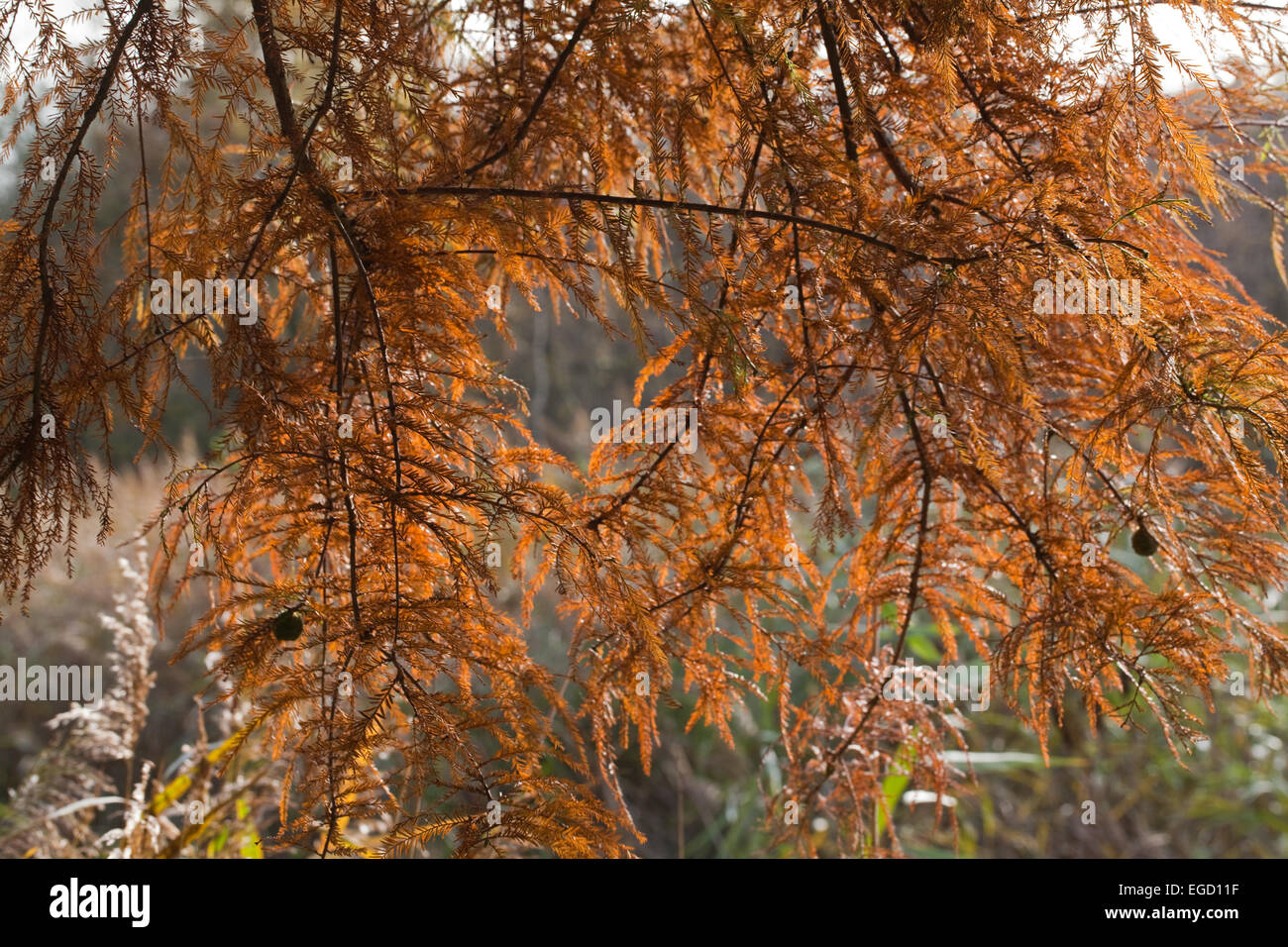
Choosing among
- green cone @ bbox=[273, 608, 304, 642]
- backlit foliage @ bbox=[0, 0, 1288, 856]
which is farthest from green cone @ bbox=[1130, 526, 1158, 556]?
green cone @ bbox=[273, 608, 304, 642]

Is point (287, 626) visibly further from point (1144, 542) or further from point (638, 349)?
point (1144, 542)

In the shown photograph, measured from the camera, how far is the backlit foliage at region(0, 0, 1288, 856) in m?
0.96

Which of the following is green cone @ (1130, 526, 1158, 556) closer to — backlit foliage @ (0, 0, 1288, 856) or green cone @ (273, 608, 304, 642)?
backlit foliage @ (0, 0, 1288, 856)

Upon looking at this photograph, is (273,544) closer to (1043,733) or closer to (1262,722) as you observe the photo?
(1043,733)

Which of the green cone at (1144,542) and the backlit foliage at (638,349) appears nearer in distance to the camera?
the backlit foliage at (638,349)

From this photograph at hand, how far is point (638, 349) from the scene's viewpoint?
104cm

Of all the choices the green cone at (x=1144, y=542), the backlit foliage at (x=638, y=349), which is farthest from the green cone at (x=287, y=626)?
the green cone at (x=1144, y=542)

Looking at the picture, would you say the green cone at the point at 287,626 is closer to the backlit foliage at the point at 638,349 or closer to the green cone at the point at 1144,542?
the backlit foliage at the point at 638,349

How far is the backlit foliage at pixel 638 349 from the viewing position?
0.96 m

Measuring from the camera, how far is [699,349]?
115 centimetres
